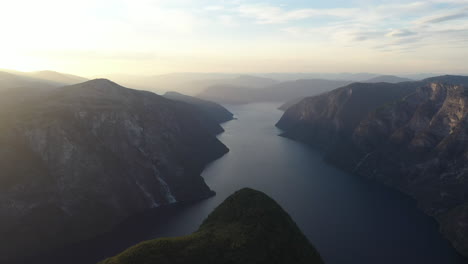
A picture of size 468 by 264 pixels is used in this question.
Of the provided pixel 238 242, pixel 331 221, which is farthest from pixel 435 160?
pixel 238 242

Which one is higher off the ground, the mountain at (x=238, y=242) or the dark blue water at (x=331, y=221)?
the mountain at (x=238, y=242)

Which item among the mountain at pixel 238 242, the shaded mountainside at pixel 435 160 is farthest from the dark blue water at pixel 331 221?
the mountain at pixel 238 242

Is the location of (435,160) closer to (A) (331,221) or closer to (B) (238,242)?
(A) (331,221)

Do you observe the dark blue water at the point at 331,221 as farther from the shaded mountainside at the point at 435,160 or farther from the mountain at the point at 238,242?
the mountain at the point at 238,242

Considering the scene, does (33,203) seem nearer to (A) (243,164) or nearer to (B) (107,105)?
(B) (107,105)

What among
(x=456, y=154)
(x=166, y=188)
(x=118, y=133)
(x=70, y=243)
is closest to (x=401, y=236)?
(x=456, y=154)

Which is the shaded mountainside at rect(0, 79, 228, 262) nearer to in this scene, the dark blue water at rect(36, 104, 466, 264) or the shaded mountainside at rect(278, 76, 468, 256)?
the dark blue water at rect(36, 104, 466, 264)

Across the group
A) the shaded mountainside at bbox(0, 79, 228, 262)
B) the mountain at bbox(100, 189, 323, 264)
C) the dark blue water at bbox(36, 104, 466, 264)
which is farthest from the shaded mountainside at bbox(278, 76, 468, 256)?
the shaded mountainside at bbox(0, 79, 228, 262)
